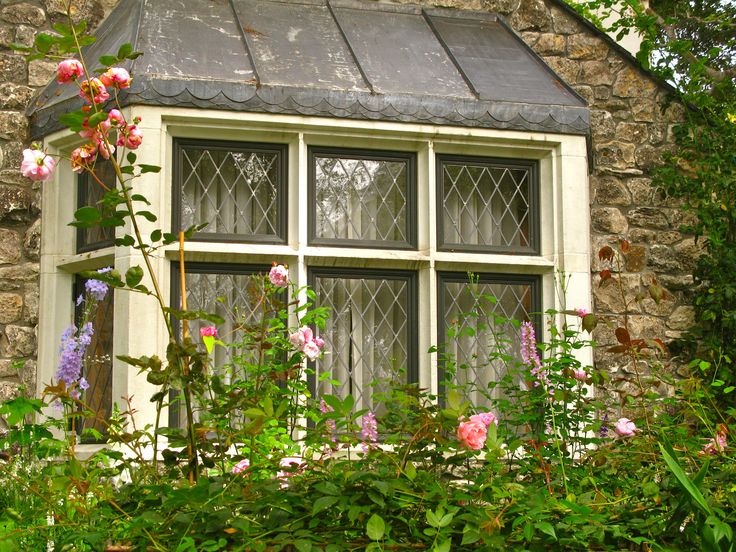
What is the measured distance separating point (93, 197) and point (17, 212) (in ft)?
1.25

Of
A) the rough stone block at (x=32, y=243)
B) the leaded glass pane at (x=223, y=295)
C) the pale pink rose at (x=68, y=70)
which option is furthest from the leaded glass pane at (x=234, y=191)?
the pale pink rose at (x=68, y=70)

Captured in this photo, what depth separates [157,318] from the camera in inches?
193

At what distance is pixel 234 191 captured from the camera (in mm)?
5258

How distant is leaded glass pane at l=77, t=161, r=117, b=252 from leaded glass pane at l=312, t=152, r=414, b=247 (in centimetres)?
102

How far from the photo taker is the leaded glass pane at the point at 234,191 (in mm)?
5191

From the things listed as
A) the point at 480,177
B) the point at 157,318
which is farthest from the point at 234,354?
the point at 480,177

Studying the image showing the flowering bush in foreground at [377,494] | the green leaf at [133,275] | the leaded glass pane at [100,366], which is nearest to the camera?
the flowering bush in foreground at [377,494]

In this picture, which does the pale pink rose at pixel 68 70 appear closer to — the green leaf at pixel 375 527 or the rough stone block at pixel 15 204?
the green leaf at pixel 375 527

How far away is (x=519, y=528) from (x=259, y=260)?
117 inches

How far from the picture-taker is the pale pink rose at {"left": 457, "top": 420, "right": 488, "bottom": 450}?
2.62 m

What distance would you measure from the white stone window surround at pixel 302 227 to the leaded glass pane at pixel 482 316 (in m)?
0.08

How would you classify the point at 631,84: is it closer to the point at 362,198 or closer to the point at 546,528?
the point at 362,198

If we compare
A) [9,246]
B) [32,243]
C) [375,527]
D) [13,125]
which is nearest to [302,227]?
[32,243]

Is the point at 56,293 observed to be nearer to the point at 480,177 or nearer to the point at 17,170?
the point at 17,170
